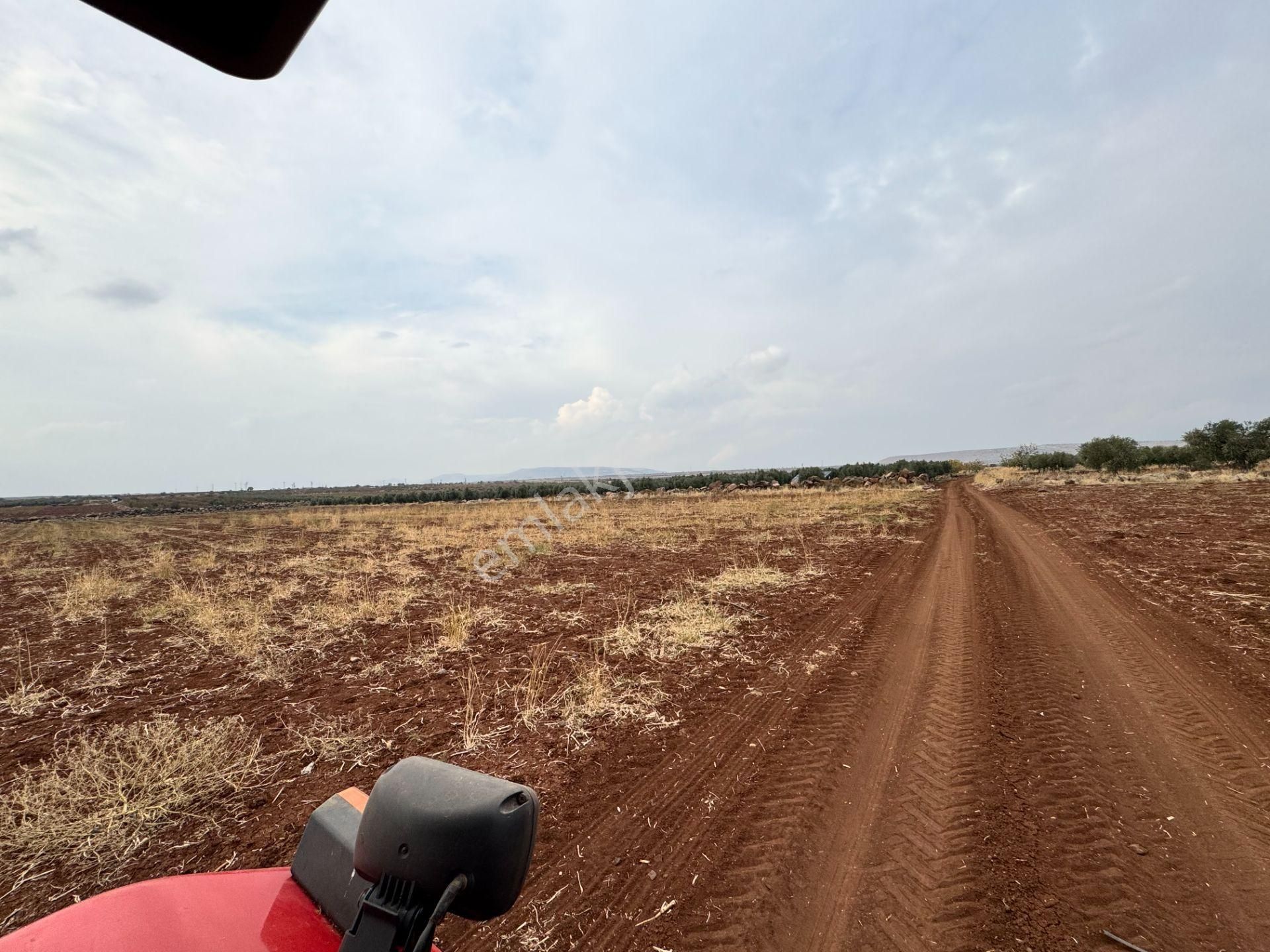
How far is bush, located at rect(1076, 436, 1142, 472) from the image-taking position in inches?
1970

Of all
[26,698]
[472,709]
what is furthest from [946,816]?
[26,698]

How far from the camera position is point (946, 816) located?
3355 millimetres

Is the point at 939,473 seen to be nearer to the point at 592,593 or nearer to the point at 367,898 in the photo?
the point at 592,593

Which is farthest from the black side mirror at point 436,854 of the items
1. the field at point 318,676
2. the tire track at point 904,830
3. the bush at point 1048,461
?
the bush at point 1048,461

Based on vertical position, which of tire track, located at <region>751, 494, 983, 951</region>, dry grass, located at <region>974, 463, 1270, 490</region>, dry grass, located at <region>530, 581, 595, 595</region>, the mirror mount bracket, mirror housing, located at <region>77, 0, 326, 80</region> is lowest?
dry grass, located at <region>530, 581, 595, 595</region>

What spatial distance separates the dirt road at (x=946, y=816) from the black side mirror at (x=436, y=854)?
2186 millimetres

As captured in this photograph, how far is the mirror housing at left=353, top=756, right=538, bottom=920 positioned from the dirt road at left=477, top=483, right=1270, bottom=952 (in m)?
2.18

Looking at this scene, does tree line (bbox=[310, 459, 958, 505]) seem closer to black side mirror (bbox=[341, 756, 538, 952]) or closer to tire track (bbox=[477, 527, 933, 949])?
tire track (bbox=[477, 527, 933, 949])

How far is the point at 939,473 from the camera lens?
81938 mm

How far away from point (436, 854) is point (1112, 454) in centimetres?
6812

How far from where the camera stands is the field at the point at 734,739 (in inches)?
109

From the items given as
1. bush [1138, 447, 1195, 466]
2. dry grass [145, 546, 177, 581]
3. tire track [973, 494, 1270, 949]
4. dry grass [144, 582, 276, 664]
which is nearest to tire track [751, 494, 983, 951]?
tire track [973, 494, 1270, 949]

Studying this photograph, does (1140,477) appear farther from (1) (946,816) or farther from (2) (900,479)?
(1) (946,816)

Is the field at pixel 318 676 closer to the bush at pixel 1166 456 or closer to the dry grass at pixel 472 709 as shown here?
the dry grass at pixel 472 709
